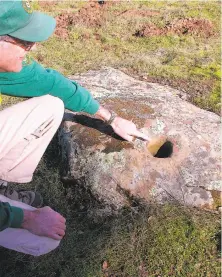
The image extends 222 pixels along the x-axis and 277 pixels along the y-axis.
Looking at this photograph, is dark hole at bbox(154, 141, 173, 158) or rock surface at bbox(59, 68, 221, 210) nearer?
rock surface at bbox(59, 68, 221, 210)

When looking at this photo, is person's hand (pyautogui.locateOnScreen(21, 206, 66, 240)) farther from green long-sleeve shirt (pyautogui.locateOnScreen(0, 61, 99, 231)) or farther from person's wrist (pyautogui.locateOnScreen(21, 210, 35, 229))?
green long-sleeve shirt (pyautogui.locateOnScreen(0, 61, 99, 231))

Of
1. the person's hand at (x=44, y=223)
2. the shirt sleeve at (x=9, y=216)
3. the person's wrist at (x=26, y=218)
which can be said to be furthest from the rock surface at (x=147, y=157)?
the shirt sleeve at (x=9, y=216)

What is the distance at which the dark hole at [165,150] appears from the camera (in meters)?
3.76

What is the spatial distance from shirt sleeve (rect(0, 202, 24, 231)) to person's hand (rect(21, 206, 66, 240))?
7 cm

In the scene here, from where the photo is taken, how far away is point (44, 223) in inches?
104

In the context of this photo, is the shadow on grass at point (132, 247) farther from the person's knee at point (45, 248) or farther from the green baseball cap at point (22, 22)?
the green baseball cap at point (22, 22)

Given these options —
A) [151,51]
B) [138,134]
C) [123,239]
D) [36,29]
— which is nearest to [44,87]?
[36,29]

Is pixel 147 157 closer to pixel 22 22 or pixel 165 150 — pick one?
pixel 165 150

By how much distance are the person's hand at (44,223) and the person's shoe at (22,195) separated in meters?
0.79

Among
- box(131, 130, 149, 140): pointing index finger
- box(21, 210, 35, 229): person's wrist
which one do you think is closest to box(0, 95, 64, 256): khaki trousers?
box(21, 210, 35, 229): person's wrist

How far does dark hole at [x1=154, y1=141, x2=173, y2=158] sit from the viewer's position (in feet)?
12.3

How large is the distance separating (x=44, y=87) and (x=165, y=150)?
1237 millimetres

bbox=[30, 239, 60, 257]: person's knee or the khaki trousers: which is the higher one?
the khaki trousers

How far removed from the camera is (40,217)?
261 centimetres
